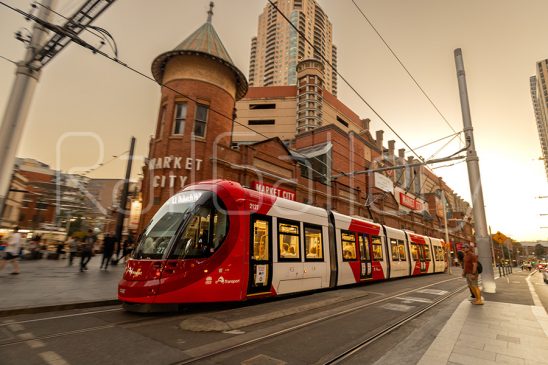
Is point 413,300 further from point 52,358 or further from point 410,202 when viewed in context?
point 410,202

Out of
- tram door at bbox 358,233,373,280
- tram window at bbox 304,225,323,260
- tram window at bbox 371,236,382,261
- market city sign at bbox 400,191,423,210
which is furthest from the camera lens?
market city sign at bbox 400,191,423,210

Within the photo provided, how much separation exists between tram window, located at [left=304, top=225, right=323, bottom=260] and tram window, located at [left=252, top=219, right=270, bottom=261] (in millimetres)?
1854

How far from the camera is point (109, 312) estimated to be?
21.1ft

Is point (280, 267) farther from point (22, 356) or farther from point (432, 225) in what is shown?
point (432, 225)

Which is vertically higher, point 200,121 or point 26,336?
point 200,121

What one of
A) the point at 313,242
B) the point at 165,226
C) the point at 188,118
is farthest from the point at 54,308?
the point at 188,118

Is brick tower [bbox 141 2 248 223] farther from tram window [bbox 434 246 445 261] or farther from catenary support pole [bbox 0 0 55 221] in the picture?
tram window [bbox 434 246 445 261]

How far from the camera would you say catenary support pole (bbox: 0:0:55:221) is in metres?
7.17

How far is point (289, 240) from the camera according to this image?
890cm

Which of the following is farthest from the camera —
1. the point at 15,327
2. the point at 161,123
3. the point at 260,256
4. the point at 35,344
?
the point at 161,123

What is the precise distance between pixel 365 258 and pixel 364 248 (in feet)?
1.52

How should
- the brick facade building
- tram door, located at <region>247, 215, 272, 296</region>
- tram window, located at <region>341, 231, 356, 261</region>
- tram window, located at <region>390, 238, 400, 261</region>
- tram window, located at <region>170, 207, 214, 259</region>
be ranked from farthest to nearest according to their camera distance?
the brick facade building
tram window, located at <region>390, 238, 400, 261</region>
tram window, located at <region>341, 231, 356, 261</region>
tram door, located at <region>247, 215, 272, 296</region>
tram window, located at <region>170, 207, 214, 259</region>

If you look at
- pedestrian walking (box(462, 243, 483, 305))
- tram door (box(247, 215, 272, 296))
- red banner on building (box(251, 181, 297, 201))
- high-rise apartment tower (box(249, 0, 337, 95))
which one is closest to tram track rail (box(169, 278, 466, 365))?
pedestrian walking (box(462, 243, 483, 305))

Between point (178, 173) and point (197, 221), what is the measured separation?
10308mm
